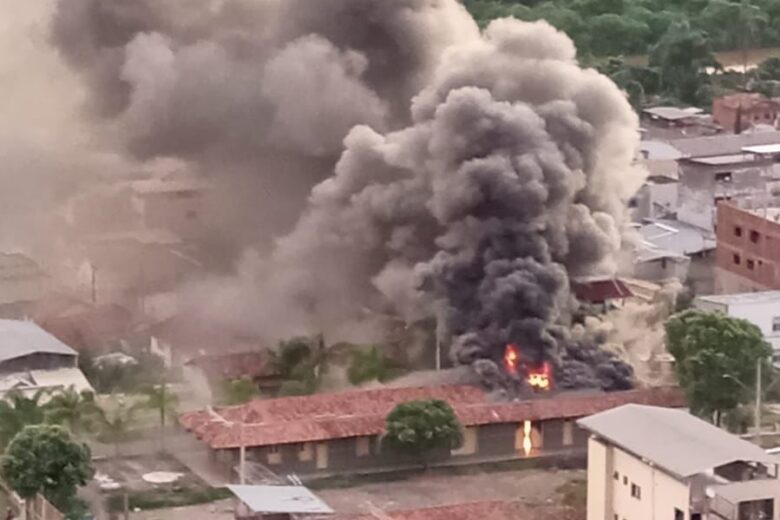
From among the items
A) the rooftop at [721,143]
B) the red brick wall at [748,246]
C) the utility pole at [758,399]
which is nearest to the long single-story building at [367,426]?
the utility pole at [758,399]

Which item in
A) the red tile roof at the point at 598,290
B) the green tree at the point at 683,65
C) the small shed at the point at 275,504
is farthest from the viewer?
the green tree at the point at 683,65

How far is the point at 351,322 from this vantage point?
23.2 meters

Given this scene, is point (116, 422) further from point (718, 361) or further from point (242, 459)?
point (718, 361)

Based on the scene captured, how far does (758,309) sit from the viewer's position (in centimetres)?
2241

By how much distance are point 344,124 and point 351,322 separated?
8.77 ft

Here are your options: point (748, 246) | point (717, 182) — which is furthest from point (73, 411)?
point (717, 182)

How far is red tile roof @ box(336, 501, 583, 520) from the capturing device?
16781mm

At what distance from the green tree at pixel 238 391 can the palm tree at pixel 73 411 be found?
1537 millimetres

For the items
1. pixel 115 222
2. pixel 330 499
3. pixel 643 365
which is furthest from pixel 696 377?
pixel 115 222

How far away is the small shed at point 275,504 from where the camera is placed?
16484mm

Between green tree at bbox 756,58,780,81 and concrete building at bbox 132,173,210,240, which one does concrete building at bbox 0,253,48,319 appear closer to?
concrete building at bbox 132,173,210,240

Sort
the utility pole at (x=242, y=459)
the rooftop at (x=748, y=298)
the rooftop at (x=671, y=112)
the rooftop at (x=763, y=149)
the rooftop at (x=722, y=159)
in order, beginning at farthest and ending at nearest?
the rooftop at (x=671, y=112)
the rooftop at (x=763, y=149)
the rooftop at (x=722, y=159)
the rooftop at (x=748, y=298)
the utility pole at (x=242, y=459)

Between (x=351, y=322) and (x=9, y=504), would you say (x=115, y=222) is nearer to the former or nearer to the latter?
(x=351, y=322)

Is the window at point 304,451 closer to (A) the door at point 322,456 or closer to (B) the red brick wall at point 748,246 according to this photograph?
(A) the door at point 322,456
